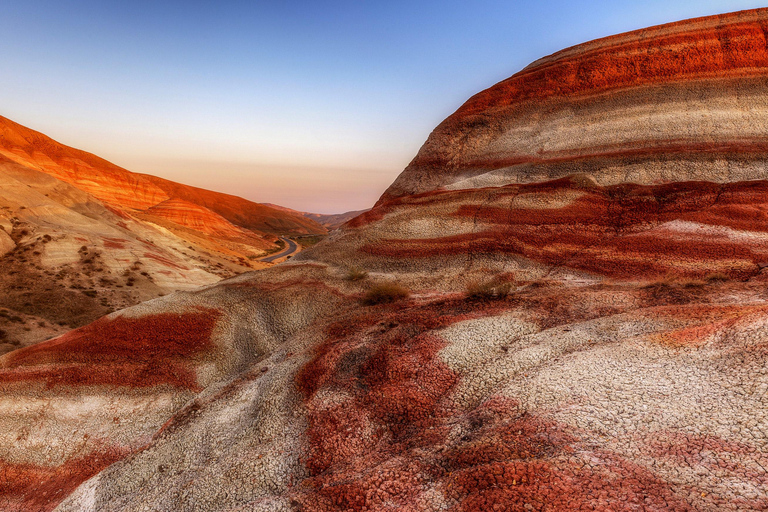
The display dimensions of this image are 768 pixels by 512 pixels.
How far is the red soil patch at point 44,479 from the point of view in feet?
40.2

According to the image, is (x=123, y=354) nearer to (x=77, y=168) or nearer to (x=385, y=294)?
(x=385, y=294)

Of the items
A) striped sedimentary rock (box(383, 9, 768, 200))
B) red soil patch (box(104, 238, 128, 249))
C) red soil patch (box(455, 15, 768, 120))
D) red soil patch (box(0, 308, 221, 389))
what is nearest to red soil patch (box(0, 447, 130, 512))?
red soil patch (box(0, 308, 221, 389))

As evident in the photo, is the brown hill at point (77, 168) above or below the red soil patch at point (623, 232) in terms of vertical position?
above

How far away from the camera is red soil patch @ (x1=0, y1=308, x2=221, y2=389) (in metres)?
15.8

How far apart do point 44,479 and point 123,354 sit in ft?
16.1

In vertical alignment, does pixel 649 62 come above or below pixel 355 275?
above

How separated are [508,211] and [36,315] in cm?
3603

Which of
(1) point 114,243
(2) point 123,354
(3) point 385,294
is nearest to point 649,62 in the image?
(3) point 385,294

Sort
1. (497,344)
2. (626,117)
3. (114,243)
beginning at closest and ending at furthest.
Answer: (497,344), (626,117), (114,243)

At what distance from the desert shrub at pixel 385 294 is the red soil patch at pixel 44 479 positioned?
10829mm

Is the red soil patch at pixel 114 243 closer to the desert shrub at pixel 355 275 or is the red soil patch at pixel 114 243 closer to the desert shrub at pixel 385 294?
the desert shrub at pixel 355 275

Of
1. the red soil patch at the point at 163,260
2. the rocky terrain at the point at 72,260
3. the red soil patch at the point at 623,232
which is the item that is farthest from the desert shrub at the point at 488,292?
the red soil patch at the point at 163,260

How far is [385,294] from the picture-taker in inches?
707

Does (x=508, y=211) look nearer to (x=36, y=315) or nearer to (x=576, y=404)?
(x=576, y=404)
